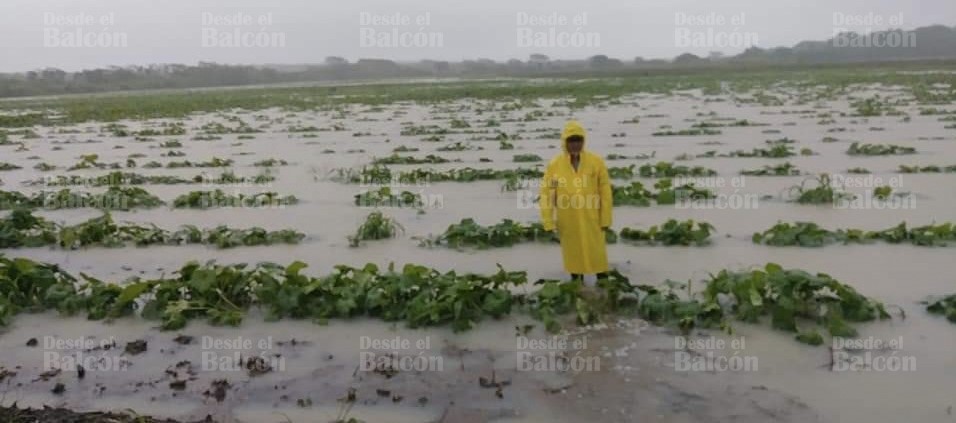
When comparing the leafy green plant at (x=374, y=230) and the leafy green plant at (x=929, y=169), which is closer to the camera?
the leafy green plant at (x=374, y=230)

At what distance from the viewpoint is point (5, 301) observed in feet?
18.9

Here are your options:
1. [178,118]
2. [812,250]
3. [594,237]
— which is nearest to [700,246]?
[812,250]

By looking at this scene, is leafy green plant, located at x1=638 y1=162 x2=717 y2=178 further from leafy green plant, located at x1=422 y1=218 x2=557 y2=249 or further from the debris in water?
the debris in water

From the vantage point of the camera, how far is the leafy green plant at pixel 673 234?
23.8ft

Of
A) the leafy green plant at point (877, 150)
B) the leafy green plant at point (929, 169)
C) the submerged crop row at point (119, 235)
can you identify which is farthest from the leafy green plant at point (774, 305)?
the leafy green plant at point (877, 150)

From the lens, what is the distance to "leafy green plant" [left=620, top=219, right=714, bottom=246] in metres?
7.27

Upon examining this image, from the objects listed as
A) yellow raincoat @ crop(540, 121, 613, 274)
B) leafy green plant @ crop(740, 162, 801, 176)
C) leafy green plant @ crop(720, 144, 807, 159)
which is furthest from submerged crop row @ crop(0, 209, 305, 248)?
leafy green plant @ crop(720, 144, 807, 159)

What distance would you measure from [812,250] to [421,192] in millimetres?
5219

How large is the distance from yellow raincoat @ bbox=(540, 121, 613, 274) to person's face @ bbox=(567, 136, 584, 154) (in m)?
0.05

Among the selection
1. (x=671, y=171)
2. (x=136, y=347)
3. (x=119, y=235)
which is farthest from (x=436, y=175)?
(x=136, y=347)

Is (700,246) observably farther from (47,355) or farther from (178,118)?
(178,118)

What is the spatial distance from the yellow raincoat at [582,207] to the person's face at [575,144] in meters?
0.05

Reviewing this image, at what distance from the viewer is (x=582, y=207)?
5.79m

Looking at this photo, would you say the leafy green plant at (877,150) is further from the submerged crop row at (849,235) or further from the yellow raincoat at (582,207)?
the yellow raincoat at (582,207)
